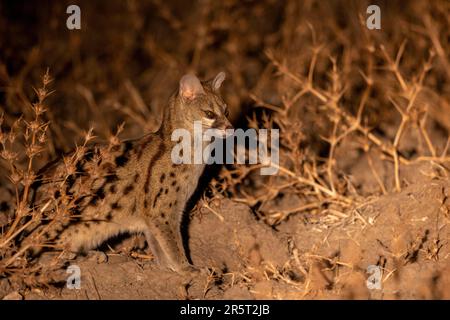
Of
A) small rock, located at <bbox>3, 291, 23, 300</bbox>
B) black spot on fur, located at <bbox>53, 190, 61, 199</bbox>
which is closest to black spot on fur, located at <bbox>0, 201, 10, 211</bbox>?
black spot on fur, located at <bbox>53, 190, 61, 199</bbox>

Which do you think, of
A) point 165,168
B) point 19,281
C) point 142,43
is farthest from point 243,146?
point 142,43

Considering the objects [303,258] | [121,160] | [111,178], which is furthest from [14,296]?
[303,258]

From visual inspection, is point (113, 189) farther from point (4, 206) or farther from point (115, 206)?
point (4, 206)

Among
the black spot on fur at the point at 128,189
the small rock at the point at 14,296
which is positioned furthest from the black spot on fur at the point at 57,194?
the small rock at the point at 14,296

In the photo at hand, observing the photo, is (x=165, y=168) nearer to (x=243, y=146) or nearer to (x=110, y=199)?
(x=110, y=199)

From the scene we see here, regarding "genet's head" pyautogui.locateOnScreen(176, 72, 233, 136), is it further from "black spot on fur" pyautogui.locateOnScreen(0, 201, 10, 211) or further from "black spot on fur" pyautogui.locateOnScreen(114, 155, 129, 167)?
"black spot on fur" pyautogui.locateOnScreen(0, 201, 10, 211)

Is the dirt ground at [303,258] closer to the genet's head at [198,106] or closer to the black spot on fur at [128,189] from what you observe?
the black spot on fur at [128,189]

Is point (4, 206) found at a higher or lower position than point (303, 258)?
higher
